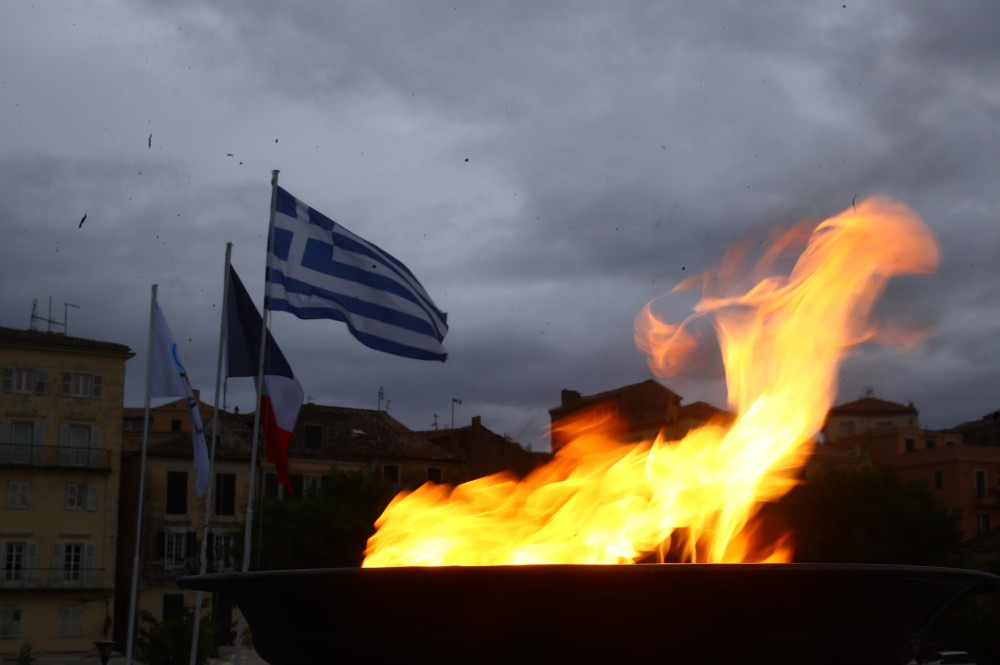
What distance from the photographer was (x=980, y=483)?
175 feet

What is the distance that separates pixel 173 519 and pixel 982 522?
3626 centimetres

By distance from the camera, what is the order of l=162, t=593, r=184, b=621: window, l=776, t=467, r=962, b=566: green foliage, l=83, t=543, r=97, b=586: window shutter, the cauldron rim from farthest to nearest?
l=162, t=593, r=184, b=621: window < l=83, t=543, r=97, b=586: window shutter < l=776, t=467, r=962, b=566: green foliage < the cauldron rim

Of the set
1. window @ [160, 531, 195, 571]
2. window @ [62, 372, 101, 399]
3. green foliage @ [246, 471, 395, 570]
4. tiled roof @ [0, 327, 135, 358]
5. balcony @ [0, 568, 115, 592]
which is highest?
tiled roof @ [0, 327, 135, 358]

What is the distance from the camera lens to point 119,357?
1903 inches

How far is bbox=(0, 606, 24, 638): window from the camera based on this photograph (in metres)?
43.6

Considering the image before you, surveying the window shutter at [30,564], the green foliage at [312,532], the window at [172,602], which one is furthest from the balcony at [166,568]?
the green foliage at [312,532]

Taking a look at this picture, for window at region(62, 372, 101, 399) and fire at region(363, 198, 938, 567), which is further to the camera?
window at region(62, 372, 101, 399)

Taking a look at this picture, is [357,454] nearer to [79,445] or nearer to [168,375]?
[79,445]

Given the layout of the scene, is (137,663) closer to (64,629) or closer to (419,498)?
(64,629)

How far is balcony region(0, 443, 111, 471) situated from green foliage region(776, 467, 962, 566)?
89.3 ft

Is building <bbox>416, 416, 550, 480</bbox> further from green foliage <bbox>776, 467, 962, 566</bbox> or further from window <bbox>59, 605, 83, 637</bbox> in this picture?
window <bbox>59, 605, 83, 637</bbox>

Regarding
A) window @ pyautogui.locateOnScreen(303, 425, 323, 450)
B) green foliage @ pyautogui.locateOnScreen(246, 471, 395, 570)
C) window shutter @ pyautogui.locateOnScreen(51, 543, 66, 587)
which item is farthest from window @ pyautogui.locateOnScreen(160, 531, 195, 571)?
green foliage @ pyautogui.locateOnScreen(246, 471, 395, 570)

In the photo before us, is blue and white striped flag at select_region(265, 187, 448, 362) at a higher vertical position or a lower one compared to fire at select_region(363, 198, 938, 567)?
higher

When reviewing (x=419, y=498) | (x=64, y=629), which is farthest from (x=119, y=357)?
(x=419, y=498)
